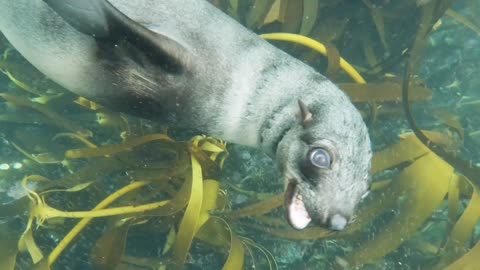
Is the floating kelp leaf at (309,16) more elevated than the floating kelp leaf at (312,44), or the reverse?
the floating kelp leaf at (309,16)

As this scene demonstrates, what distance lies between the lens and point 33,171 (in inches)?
125

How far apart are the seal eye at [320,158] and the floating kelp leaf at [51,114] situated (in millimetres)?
1879

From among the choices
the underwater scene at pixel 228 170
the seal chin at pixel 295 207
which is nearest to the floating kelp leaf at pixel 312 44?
the underwater scene at pixel 228 170

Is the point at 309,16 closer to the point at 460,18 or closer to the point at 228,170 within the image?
the point at 228,170

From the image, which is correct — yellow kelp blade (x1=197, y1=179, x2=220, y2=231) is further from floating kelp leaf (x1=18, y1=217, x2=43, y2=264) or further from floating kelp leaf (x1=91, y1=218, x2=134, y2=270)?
floating kelp leaf (x1=18, y1=217, x2=43, y2=264)

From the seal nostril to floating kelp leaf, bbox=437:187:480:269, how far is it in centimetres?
145

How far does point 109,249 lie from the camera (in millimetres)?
2330

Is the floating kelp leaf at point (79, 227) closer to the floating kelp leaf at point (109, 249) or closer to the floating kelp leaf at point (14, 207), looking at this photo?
the floating kelp leaf at point (109, 249)

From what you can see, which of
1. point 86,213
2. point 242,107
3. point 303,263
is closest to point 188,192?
point 86,213

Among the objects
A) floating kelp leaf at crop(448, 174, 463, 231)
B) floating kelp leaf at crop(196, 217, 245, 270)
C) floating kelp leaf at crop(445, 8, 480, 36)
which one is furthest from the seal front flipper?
floating kelp leaf at crop(445, 8, 480, 36)

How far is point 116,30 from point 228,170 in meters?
1.49

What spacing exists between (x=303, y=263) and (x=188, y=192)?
92cm

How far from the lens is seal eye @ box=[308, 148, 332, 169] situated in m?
1.62

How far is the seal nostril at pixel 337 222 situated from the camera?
5.28 feet
